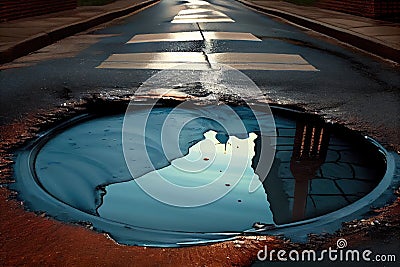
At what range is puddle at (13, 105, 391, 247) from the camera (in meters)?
2.85

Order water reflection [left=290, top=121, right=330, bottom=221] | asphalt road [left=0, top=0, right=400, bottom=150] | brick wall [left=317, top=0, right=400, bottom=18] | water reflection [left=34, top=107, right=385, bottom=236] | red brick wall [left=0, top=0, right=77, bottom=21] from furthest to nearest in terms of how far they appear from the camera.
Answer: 1. brick wall [left=317, top=0, right=400, bottom=18]
2. red brick wall [left=0, top=0, right=77, bottom=21]
3. asphalt road [left=0, top=0, right=400, bottom=150]
4. water reflection [left=290, top=121, right=330, bottom=221]
5. water reflection [left=34, top=107, right=385, bottom=236]

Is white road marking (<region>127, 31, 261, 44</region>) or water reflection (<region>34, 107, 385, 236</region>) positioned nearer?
water reflection (<region>34, 107, 385, 236</region>)

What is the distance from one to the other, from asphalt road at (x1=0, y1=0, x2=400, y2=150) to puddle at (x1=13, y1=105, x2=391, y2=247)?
61 cm

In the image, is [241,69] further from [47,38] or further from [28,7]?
[28,7]

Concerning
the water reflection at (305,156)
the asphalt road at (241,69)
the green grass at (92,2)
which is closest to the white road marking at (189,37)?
the asphalt road at (241,69)

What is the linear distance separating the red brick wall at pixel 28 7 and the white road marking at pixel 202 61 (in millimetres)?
5143

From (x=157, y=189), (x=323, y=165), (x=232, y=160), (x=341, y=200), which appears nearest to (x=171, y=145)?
(x=232, y=160)

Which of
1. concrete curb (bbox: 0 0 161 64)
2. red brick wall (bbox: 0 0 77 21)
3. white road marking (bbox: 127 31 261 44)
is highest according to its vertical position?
red brick wall (bbox: 0 0 77 21)

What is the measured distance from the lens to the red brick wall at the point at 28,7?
40.0ft

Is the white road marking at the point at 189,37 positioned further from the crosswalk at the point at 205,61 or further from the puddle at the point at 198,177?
the puddle at the point at 198,177

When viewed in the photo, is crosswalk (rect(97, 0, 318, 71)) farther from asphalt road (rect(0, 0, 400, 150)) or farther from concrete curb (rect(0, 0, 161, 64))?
concrete curb (rect(0, 0, 161, 64))

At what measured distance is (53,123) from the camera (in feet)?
14.9

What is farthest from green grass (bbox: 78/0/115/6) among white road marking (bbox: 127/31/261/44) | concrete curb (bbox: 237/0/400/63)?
white road marking (bbox: 127/31/261/44)

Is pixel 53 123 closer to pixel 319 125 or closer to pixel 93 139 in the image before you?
pixel 93 139
